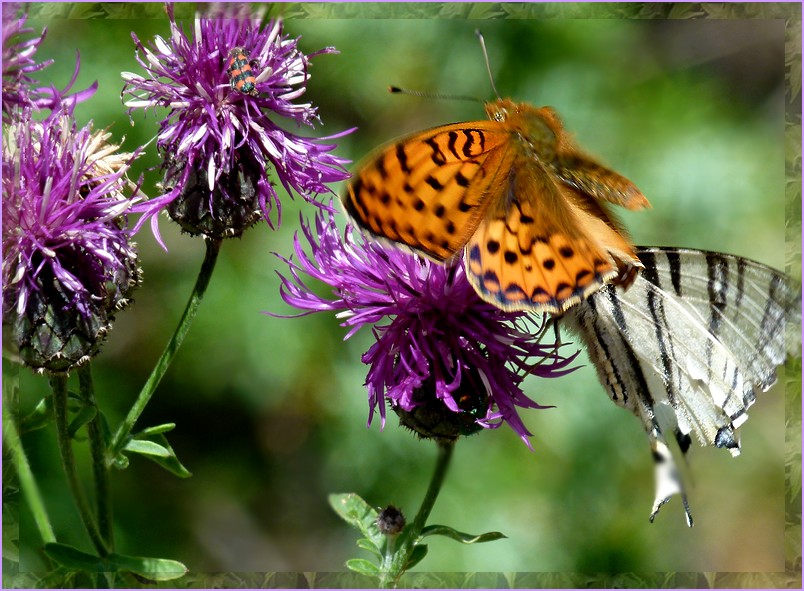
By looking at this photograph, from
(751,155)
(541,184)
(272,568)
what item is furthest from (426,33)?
(272,568)

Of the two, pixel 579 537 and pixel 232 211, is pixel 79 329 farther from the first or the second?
pixel 579 537

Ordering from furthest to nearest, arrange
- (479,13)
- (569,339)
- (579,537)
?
(579,537), (479,13), (569,339)

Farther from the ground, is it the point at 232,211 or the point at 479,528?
the point at 232,211

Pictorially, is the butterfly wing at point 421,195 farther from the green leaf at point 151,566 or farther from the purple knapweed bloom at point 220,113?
the green leaf at point 151,566

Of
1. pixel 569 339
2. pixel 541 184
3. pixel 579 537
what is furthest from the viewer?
pixel 579 537

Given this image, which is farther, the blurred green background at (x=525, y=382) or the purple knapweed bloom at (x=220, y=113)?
the blurred green background at (x=525, y=382)

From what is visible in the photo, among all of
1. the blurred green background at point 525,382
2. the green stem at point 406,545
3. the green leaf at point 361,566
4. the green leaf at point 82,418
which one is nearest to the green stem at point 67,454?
the green leaf at point 82,418

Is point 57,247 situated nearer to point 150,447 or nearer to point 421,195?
point 150,447

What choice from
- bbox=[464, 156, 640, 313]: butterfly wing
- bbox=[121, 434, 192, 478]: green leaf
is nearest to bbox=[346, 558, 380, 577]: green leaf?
bbox=[121, 434, 192, 478]: green leaf
